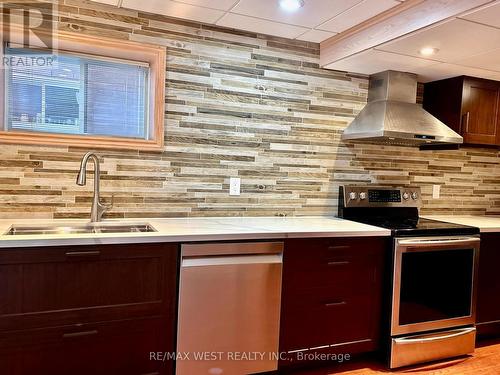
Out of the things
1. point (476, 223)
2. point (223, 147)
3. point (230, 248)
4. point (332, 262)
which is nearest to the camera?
point (230, 248)

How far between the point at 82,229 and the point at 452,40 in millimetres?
2447

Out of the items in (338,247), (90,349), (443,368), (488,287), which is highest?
(338,247)

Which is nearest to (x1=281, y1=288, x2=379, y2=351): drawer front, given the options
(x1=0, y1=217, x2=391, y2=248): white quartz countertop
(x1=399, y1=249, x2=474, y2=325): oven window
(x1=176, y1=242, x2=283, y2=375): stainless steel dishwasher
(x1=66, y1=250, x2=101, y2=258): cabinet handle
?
(x1=176, y1=242, x2=283, y2=375): stainless steel dishwasher

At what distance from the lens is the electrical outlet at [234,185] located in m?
2.69

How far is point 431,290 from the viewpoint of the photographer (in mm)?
2602

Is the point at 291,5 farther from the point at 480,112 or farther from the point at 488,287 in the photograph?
the point at 488,287

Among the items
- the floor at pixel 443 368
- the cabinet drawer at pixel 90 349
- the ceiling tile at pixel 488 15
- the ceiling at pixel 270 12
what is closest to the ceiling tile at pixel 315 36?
the ceiling at pixel 270 12

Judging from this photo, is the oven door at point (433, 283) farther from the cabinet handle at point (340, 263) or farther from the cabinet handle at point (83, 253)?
the cabinet handle at point (83, 253)

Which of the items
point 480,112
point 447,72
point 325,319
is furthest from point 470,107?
point 325,319

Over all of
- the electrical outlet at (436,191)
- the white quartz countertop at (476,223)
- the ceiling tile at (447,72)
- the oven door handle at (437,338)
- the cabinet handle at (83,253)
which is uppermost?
the ceiling tile at (447,72)

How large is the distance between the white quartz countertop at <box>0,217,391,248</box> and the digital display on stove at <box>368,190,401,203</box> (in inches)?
16.0

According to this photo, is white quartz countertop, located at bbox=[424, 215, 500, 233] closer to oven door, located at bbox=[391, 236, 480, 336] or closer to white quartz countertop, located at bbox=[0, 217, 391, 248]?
oven door, located at bbox=[391, 236, 480, 336]

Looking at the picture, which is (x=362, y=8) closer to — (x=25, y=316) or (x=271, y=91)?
(x=271, y=91)

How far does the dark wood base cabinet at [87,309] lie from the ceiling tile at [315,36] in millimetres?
1750
